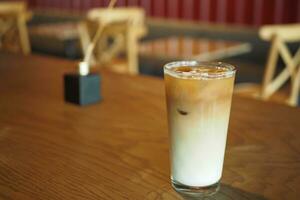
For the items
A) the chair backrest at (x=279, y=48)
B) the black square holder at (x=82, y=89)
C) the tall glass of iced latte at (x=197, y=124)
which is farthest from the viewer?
the chair backrest at (x=279, y=48)

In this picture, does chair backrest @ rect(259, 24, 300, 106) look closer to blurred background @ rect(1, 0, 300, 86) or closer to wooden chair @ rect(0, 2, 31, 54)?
blurred background @ rect(1, 0, 300, 86)

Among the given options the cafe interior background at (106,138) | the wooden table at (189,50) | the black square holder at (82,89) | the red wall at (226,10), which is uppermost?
the black square holder at (82,89)

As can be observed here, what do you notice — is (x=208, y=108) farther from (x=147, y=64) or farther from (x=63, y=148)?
(x=147, y=64)

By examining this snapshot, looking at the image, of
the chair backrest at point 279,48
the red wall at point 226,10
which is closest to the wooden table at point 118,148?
the chair backrest at point 279,48

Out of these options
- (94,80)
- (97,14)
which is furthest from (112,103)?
(97,14)

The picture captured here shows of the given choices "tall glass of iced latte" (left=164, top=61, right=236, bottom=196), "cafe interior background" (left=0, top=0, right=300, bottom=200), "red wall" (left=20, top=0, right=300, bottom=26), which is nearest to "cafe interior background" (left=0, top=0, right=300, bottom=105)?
"red wall" (left=20, top=0, right=300, bottom=26)

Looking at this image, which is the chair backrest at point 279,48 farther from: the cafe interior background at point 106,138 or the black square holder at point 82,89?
the black square holder at point 82,89

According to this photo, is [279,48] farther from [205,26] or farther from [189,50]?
[205,26]
